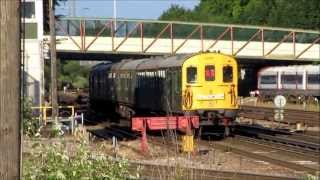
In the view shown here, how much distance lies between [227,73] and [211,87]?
2.92 feet

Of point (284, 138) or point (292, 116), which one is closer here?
point (284, 138)

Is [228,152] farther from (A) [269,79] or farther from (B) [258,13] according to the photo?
(B) [258,13]

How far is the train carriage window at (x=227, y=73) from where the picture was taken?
1048 inches

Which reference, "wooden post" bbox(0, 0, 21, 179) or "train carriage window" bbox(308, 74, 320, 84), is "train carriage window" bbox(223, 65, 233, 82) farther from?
"train carriage window" bbox(308, 74, 320, 84)

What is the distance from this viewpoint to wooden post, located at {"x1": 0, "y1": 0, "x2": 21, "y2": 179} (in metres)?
4.37

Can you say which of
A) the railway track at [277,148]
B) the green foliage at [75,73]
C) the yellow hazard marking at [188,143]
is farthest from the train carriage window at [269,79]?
the green foliage at [75,73]

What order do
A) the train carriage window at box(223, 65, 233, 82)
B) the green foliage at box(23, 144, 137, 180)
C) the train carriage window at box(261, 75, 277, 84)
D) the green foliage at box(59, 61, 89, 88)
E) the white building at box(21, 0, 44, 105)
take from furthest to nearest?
the green foliage at box(59, 61, 89, 88)
the train carriage window at box(261, 75, 277, 84)
the white building at box(21, 0, 44, 105)
the train carriage window at box(223, 65, 233, 82)
the green foliage at box(23, 144, 137, 180)

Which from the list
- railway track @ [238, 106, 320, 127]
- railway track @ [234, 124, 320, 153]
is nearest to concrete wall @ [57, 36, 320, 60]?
railway track @ [238, 106, 320, 127]

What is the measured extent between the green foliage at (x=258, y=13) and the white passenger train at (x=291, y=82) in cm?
2991

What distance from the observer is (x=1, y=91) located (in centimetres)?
437

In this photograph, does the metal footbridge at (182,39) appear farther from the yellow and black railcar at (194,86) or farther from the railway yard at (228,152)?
the yellow and black railcar at (194,86)

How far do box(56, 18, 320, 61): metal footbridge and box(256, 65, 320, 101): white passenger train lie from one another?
2213 millimetres

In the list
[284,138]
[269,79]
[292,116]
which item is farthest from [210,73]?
[269,79]

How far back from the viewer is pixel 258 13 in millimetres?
112875
